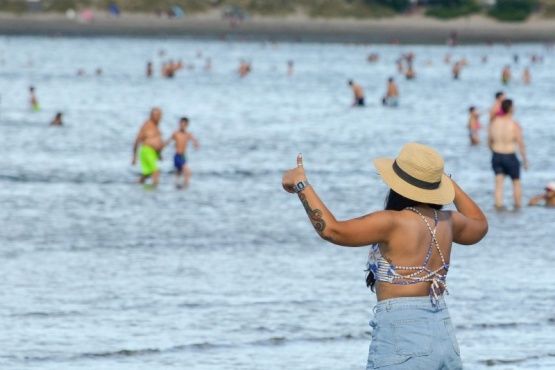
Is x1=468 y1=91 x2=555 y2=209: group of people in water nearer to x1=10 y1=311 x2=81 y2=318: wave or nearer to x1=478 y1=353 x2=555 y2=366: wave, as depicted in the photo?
x1=478 y1=353 x2=555 y2=366: wave

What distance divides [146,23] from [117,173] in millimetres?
100374

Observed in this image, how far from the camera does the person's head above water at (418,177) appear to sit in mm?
5695

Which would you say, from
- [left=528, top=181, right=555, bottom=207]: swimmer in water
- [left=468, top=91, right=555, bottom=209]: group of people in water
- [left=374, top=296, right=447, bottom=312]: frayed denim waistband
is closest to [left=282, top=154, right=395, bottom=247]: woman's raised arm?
[left=374, top=296, right=447, bottom=312]: frayed denim waistband

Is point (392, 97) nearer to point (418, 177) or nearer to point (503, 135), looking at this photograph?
point (503, 135)

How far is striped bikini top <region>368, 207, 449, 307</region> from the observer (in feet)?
18.8

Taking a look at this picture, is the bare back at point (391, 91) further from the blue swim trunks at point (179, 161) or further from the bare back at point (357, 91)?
the blue swim trunks at point (179, 161)

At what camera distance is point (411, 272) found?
18.9 feet

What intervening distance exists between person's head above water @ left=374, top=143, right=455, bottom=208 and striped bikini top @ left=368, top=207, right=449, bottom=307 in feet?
0.36

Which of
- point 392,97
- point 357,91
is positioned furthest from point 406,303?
point 392,97

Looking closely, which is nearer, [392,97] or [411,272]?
[411,272]

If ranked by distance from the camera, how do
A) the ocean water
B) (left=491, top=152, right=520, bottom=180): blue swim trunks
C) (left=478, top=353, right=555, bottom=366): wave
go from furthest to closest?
(left=491, top=152, right=520, bottom=180): blue swim trunks < the ocean water < (left=478, top=353, right=555, bottom=366): wave

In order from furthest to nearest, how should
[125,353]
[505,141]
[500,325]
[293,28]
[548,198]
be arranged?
[293,28] < [548,198] < [505,141] < [500,325] < [125,353]

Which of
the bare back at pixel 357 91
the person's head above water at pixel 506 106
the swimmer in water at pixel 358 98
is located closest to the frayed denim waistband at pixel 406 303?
the person's head above water at pixel 506 106

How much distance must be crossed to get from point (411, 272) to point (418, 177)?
425 mm
